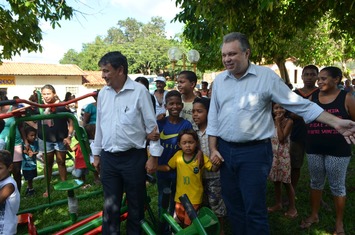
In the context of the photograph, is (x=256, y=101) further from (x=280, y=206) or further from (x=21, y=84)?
(x=21, y=84)

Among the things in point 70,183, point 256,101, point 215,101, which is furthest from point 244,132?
point 70,183

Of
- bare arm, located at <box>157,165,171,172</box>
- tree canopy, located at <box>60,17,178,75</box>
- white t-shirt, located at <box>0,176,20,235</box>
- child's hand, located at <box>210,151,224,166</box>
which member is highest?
tree canopy, located at <box>60,17,178,75</box>

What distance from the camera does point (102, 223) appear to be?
285 centimetres

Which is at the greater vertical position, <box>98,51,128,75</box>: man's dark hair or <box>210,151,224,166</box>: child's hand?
<box>98,51,128,75</box>: man's dark hair

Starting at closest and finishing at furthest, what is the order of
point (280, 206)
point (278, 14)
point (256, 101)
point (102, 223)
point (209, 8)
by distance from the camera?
point (256, 101) < point (102, 223) < point (280, 206) < point (209, 8) < point (278, 14)

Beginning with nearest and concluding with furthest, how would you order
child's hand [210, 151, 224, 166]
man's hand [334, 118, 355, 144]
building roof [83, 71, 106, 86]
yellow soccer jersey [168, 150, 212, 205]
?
man's hand [334, 118, 355, 144], child's hand [210, 151, 224, 166], yellow soccer jersey [168, 150, 212, 205], building roof [83, 71, 106, 86]

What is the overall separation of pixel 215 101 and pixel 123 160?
917mm

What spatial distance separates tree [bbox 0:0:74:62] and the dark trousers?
173 inches

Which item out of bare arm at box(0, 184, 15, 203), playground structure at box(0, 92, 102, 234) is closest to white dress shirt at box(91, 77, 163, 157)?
playground structure at box(0, 92, 102, 234)

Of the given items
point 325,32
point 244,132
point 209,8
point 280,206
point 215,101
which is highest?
point 325,32

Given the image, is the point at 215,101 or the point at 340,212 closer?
the point at 215,101

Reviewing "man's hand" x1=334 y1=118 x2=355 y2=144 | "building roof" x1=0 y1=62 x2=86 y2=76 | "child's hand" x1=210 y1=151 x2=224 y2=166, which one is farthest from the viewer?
"building roof" x1=0 y1=62 x2=86 y2=76

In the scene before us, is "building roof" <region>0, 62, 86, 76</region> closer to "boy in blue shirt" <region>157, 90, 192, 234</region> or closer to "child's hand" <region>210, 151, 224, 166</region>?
"boy in blue shirt" <region>157, 90, 192, 234</region>

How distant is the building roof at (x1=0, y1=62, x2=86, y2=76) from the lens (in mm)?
30131
